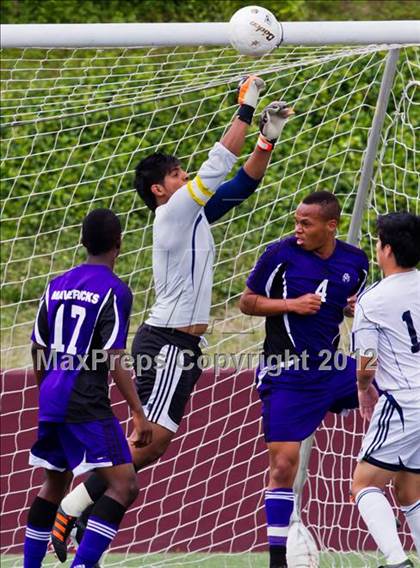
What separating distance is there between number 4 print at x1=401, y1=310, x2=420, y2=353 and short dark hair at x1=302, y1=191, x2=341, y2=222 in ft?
2.52

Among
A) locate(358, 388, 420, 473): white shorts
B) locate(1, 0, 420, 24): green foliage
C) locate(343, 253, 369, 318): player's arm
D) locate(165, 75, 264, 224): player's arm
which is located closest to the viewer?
locate(358, 388, 420, 473): white shorts

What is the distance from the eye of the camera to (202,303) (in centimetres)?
593

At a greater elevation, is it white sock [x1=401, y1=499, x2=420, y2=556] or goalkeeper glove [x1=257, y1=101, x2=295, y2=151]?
goalkeeper glove [x1=257, y1=101, x2=295, y2=151]

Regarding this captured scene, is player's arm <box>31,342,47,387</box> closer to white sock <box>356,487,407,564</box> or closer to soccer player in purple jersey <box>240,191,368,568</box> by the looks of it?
soccer player in purple jersey <box>240,191,368,568</box>

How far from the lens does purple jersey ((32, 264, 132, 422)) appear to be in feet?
17.2

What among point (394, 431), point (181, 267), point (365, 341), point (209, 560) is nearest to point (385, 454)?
point (394, 431)

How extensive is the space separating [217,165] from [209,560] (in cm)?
271

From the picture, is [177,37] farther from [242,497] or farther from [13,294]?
[13,294]

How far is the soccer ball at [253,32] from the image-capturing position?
549 centimetres

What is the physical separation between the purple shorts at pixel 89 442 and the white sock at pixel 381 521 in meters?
1.04

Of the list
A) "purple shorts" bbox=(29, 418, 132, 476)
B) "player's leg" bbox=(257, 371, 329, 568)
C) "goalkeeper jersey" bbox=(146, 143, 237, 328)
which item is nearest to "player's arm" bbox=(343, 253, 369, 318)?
"player's leg" bbox=(257, 371, 329, 568)

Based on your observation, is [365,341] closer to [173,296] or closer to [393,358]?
[393,358]

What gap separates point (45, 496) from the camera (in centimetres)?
562

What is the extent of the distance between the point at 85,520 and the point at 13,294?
4105 millimetres
